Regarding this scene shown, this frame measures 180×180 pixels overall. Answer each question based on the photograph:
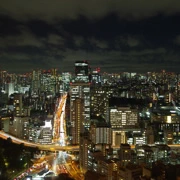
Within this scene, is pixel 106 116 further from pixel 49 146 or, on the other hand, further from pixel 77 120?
pixel 49 146

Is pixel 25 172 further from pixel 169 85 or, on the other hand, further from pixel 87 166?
pixel 169 85

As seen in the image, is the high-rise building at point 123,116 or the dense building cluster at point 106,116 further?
the high-rise building at point 123,116

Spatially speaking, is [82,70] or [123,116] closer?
[123,116]

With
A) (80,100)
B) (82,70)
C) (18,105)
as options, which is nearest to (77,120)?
(80,100)

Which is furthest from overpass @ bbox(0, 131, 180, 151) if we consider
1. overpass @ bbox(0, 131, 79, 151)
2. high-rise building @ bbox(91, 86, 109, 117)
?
high-rise building @ bbox(91, 86, 109, 117)

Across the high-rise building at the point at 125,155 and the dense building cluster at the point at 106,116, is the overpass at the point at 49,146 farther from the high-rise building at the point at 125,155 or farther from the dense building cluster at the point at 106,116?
the high-rise building at the point at 125,155

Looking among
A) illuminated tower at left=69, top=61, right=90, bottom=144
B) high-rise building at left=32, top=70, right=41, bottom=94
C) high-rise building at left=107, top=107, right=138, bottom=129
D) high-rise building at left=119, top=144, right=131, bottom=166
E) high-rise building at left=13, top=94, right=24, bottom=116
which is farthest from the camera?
high-rise building at left=32, top=70, right=41, bottom=94

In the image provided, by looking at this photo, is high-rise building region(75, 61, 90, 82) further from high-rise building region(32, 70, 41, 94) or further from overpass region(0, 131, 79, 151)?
overpass region(0, 131, 79, 151)

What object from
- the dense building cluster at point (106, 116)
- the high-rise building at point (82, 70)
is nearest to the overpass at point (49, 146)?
the dense building cluster at point (106, 116)
